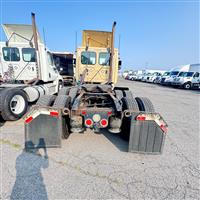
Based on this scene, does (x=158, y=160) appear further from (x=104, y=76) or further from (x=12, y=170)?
(x=104, y=76)

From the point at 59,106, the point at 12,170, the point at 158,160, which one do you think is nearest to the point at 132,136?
the point at 158,160

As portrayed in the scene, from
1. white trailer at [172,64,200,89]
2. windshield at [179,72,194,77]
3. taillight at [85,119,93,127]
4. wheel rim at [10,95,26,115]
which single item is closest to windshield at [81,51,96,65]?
wheel rim at [10,95,26,115]

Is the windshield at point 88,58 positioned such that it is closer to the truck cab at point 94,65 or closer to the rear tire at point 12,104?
the truck cab at point 94,65

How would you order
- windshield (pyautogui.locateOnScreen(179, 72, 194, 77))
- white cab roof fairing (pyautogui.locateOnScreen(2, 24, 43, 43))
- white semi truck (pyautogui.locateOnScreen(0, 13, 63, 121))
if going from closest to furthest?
white semi truck (pyautogui.locateOnScreen(0, 13, 63, 121)) → white cab roof fairing (pyautogui.locateOnScreen(2, 24, 43, 43)) → windshield (pyautogui.locateOnScreen(179, 72, 194, 77))

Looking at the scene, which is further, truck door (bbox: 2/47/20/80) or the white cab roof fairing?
the white cab roof fairing

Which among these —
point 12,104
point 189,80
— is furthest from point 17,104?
point 189,80

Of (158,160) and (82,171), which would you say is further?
(158,160)

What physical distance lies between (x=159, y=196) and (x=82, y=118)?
1803mm

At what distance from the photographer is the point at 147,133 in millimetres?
2754

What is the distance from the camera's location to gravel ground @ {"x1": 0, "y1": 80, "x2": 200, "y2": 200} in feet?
6.37

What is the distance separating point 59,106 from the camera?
2.86 metres

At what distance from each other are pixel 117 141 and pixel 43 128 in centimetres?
167

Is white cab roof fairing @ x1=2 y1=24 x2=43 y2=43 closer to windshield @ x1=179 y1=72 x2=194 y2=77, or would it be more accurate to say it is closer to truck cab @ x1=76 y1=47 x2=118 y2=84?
truck cab @ x1=76 y1=47 x2=118 y2=84

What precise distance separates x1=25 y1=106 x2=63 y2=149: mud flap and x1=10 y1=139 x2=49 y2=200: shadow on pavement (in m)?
0.17
